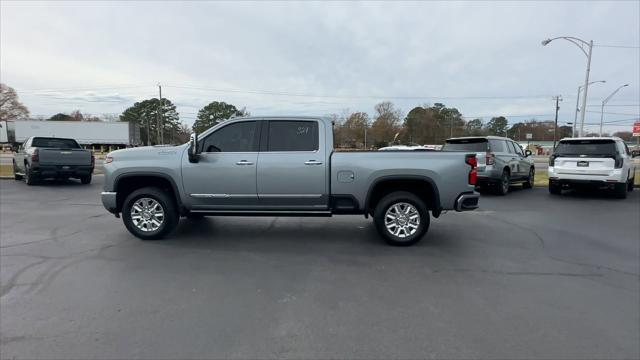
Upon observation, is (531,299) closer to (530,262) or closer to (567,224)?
(530,262)

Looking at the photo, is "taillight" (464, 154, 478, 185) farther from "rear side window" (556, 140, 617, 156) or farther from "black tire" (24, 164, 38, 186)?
"black tire" (24, 164, 38, 186)

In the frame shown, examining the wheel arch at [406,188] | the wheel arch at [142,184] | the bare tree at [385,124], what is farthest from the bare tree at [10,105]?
the wheel arch at [406,188]

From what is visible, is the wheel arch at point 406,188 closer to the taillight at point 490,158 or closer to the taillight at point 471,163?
the taillight at point 471,163

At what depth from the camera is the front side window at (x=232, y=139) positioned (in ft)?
20.7

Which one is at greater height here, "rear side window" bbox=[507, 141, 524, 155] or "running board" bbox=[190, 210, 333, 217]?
"rear side window" bbox=[507, 141, 524, 155]

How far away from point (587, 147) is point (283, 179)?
32.0ft

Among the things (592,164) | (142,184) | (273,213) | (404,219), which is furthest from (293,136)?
(592,164)

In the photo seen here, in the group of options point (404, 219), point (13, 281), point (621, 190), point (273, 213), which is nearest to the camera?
point (13, 281)

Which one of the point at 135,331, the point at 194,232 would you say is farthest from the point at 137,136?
the point at 135,331

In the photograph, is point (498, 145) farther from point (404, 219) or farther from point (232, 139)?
point (232, 139)

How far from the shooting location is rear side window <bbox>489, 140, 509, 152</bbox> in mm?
11750

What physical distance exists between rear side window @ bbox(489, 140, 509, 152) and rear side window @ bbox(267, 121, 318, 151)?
7457mm

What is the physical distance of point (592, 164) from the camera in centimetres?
1098

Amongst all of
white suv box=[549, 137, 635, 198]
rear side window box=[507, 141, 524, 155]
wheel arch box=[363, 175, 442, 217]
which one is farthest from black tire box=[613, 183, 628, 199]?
wheel arch box=[363, 175, 442, 217]
